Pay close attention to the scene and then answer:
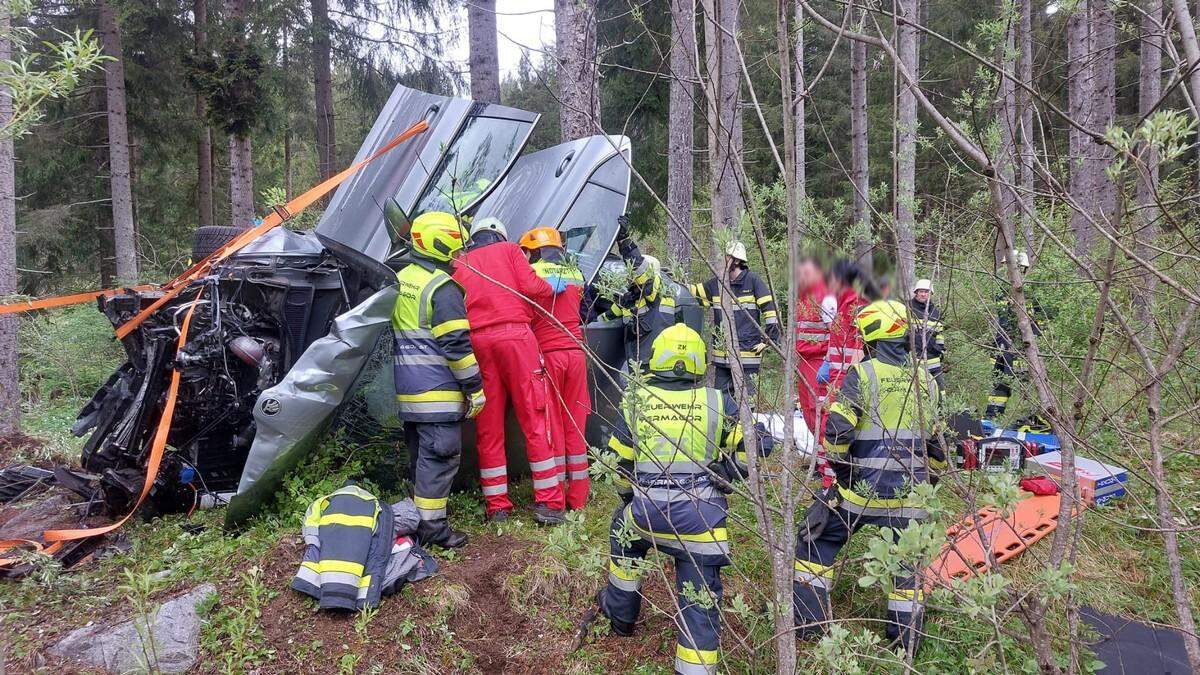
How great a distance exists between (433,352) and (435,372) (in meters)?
0.12

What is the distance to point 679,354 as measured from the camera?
2986 millimetres

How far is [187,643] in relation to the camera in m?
2.95

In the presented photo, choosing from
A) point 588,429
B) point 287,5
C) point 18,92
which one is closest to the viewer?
point 18,92

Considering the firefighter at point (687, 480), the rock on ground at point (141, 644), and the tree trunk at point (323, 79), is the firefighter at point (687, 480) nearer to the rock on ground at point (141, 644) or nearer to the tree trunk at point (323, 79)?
the rock on ground at point (141, 644)

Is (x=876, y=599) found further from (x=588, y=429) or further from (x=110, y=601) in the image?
(x=110, y=601)

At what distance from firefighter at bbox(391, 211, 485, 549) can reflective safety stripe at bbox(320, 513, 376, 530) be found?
0.45 meters

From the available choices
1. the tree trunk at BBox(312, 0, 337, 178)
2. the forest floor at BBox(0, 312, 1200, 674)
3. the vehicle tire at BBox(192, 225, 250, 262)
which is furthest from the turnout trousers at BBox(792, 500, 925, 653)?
the tree trunk at BBox(312, 0, 337, 178)

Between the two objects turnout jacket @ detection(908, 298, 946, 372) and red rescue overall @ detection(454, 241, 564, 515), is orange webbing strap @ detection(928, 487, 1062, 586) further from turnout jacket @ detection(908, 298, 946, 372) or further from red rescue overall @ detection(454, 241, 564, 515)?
red rescue overall @ detection(454, 241, 564, 515)

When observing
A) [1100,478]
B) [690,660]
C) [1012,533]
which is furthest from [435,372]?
[1100,478]

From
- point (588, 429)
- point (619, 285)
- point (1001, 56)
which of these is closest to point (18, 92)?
point (619, 285)

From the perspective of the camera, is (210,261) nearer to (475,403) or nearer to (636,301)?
(475,403)

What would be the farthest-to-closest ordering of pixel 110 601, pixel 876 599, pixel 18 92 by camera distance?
pixel 876 599, pixel 110 601, pixel 18 92

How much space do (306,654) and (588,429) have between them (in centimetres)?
256

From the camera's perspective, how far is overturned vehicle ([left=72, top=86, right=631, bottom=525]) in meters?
3.71
